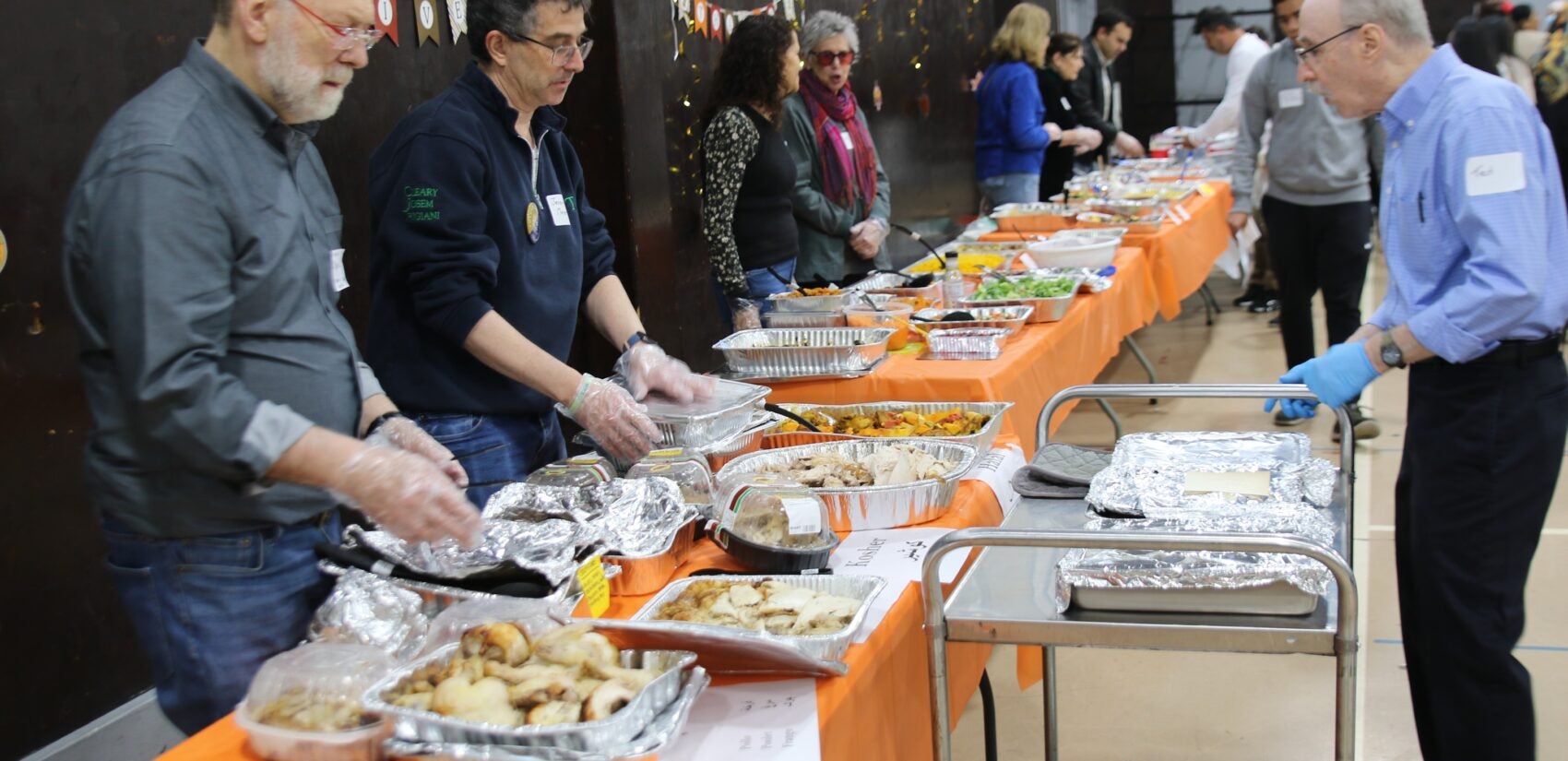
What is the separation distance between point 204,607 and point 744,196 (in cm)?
287

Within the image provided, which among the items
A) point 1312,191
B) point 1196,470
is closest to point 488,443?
point 1196,470

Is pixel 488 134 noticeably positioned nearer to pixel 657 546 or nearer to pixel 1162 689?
pixel 657 546

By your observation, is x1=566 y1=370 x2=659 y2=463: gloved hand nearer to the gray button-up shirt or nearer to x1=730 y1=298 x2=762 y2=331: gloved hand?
the gray button-up shirt

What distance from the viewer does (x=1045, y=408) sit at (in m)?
2.58

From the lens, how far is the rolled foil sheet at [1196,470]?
6.66 ft

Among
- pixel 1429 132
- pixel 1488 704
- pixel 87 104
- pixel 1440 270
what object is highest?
pixel 87 104

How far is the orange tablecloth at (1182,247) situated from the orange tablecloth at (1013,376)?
106 centimetres

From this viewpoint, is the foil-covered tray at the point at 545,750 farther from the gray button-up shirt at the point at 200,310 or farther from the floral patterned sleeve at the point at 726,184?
the floral patterned sleeve at the point at 726,184

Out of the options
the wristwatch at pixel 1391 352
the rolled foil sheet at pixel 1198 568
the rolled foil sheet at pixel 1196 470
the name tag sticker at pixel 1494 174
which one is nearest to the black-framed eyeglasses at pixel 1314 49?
the name tag sticker at pixel 1494 174

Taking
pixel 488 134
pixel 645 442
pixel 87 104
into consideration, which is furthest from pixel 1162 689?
pixel 87 104

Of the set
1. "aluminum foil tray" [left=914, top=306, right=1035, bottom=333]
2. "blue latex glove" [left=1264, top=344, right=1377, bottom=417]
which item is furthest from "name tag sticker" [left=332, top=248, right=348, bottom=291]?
"aluminum foil tray" [left=914, top=306, right=1035, bottom=333]

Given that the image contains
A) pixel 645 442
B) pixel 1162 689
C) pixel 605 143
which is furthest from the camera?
pixel 605 143

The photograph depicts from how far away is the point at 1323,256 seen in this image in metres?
5.08

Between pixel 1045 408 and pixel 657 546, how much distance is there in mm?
971
